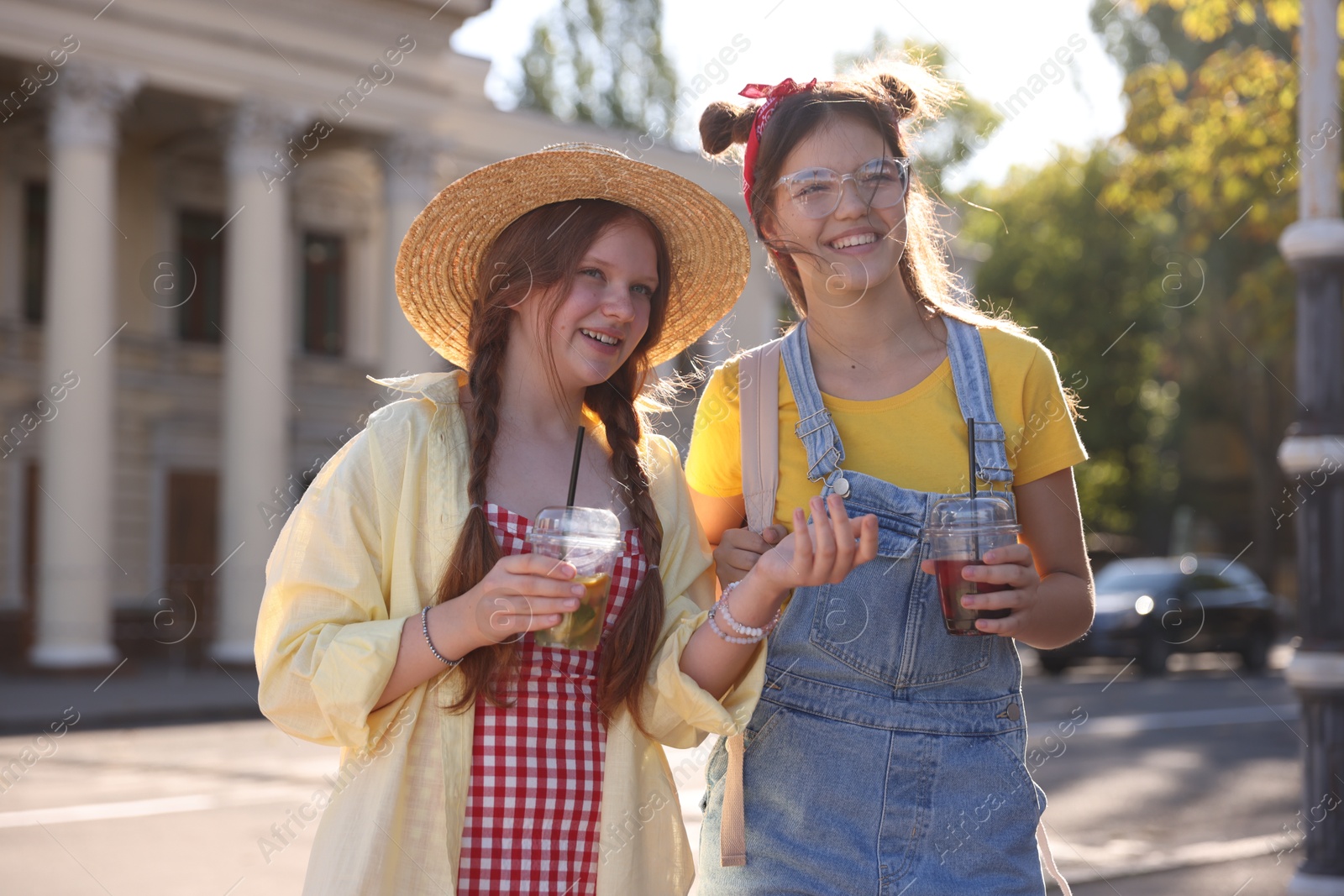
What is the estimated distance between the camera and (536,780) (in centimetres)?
242

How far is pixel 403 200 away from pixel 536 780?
18347 millimetres

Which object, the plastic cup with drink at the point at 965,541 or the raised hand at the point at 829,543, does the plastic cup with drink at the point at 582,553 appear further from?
the plastic cup with drink at the point at 965,541

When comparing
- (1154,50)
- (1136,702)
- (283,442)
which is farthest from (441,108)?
(1154,50)

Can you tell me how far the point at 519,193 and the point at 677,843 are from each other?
1.33 m

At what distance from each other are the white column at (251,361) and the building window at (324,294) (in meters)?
3.72

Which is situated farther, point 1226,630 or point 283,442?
point 1226,630

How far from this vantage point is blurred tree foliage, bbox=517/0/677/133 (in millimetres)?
36625

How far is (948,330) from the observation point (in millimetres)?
2666

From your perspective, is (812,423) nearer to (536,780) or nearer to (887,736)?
(887,736)

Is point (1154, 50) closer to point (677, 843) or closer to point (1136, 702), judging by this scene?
point (1136, 702)

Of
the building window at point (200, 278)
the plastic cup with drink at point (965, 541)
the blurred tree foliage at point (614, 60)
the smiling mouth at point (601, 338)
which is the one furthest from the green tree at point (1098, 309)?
the plastic cup with drink at point (965, 541)

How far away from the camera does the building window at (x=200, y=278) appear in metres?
20.9

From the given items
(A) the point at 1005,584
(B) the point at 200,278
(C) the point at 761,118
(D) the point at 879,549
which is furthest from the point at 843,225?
(B) the point at 200,278

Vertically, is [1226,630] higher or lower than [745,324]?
lower
